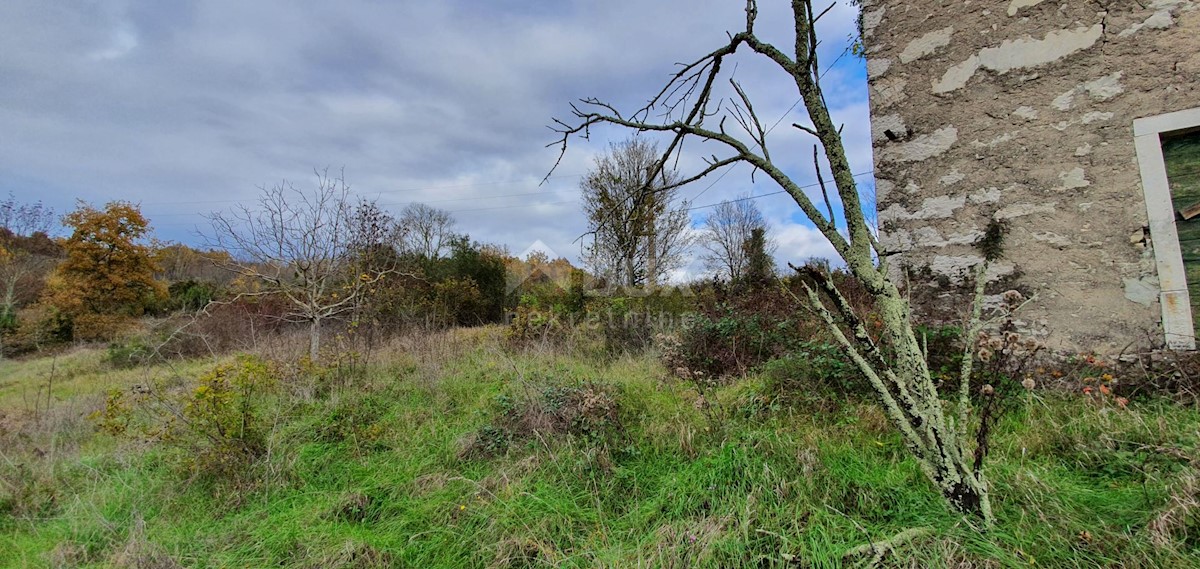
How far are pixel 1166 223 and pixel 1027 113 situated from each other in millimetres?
1149

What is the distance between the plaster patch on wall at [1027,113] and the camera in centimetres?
357

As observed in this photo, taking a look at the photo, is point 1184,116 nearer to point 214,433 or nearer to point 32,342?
point 214,433

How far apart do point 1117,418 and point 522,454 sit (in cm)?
348

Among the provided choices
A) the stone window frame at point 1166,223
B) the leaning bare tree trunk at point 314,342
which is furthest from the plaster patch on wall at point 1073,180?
the leaning bare tree trunk at point 314,342

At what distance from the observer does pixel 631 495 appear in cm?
267

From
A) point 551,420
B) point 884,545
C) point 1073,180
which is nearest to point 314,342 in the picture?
point 551,420

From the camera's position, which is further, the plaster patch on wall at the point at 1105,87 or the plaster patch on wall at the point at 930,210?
the plaster patch on wall at the point at 930,210

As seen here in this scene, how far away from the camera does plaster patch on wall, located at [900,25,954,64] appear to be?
3.92m

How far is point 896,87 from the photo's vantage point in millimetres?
4117

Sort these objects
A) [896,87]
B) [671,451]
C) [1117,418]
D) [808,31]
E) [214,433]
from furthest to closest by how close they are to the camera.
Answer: [896,87] < [214,433] < [671,451] < [1117,418] < [808,31]

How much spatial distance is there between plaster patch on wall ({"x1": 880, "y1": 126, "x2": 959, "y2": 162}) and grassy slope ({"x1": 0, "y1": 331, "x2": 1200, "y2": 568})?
81.3 inches

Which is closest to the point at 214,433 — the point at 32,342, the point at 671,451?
the point at 671,451

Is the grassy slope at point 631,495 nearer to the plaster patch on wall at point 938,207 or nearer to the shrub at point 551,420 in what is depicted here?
the shrub at point 551,420

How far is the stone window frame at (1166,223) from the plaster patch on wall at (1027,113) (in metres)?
0.57
